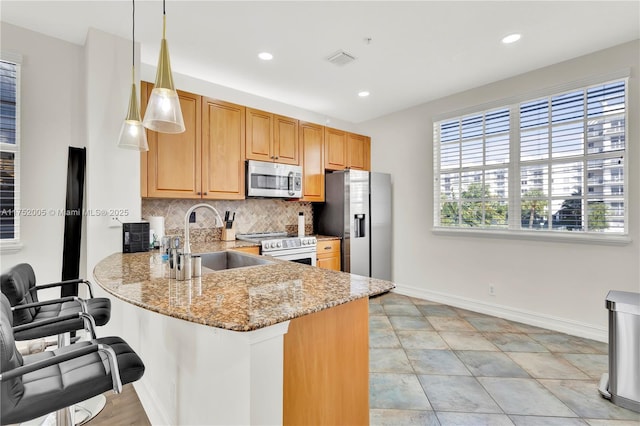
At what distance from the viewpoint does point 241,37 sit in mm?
2611

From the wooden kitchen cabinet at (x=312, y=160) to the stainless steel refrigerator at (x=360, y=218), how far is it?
0.57 ft

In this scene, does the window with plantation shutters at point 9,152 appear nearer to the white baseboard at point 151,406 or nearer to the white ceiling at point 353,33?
the white ceiling at point 353,33

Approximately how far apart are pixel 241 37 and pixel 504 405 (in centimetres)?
341

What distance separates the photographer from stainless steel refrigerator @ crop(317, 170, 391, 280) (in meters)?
4.20

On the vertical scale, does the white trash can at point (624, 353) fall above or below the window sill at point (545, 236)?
below

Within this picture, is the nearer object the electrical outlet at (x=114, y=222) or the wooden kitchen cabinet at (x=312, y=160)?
the electrical outlet at (x=114, y=222)

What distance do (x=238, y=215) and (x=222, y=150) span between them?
2.97ft

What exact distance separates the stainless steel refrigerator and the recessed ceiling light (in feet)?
7.05

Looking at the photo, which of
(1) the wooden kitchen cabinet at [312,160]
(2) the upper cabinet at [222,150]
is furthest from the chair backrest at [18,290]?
(1) the wooden kitchen cabinet at [312,160]

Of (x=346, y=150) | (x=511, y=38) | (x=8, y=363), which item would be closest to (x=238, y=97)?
(x=346, y=150)

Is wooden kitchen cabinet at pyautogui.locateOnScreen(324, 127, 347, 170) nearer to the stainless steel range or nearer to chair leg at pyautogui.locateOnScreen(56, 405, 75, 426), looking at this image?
the stainless steel range

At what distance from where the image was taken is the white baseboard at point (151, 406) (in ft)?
5.52

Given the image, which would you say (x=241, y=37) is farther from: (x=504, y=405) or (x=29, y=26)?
(x=504, y=405)

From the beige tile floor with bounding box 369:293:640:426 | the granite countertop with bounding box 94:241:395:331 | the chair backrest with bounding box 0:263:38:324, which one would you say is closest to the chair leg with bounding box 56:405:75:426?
the chair backrest with bounding box 0:263:38:324
